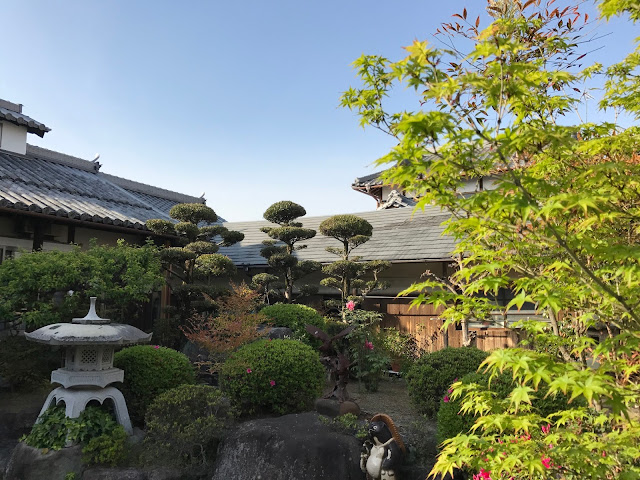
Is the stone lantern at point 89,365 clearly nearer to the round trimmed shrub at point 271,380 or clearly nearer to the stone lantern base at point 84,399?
the stone lantern base at point 84,399

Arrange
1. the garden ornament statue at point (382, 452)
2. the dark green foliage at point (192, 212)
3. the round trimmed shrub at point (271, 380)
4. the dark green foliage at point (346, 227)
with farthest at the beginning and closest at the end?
the dark green foliage at point (192, 212) < the dark green foliage at point (346, 227) < the round trimmed shrub at point (271, 380) < the garden ornament statue at point (382, 452)

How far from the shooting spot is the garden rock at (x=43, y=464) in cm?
643

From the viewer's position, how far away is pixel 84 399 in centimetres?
709

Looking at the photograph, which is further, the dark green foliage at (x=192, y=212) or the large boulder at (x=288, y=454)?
the dark green foliage at (x=192, y=212)

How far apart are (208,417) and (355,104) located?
17.4 ft

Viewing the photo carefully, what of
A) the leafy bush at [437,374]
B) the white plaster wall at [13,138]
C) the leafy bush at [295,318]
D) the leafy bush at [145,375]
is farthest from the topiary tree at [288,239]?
the white plaster wall at [13,138]

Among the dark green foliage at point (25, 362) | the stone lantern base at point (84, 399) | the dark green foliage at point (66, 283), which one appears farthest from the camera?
the dark green foliage at point (66, 283)

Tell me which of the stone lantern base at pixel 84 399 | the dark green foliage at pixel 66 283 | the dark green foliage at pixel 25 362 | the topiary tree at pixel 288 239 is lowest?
the stone lantern base at pixel 84 399

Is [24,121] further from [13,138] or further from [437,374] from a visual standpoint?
[437,374]

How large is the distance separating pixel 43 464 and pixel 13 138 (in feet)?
33.7

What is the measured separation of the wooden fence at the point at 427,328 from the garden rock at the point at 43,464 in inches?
320

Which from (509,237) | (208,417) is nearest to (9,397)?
(208,417)

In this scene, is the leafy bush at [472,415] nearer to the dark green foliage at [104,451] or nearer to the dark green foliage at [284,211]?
the dark green foliage at [104,451]

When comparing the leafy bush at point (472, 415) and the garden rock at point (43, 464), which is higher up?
the leafy bush at point (472, 415)
